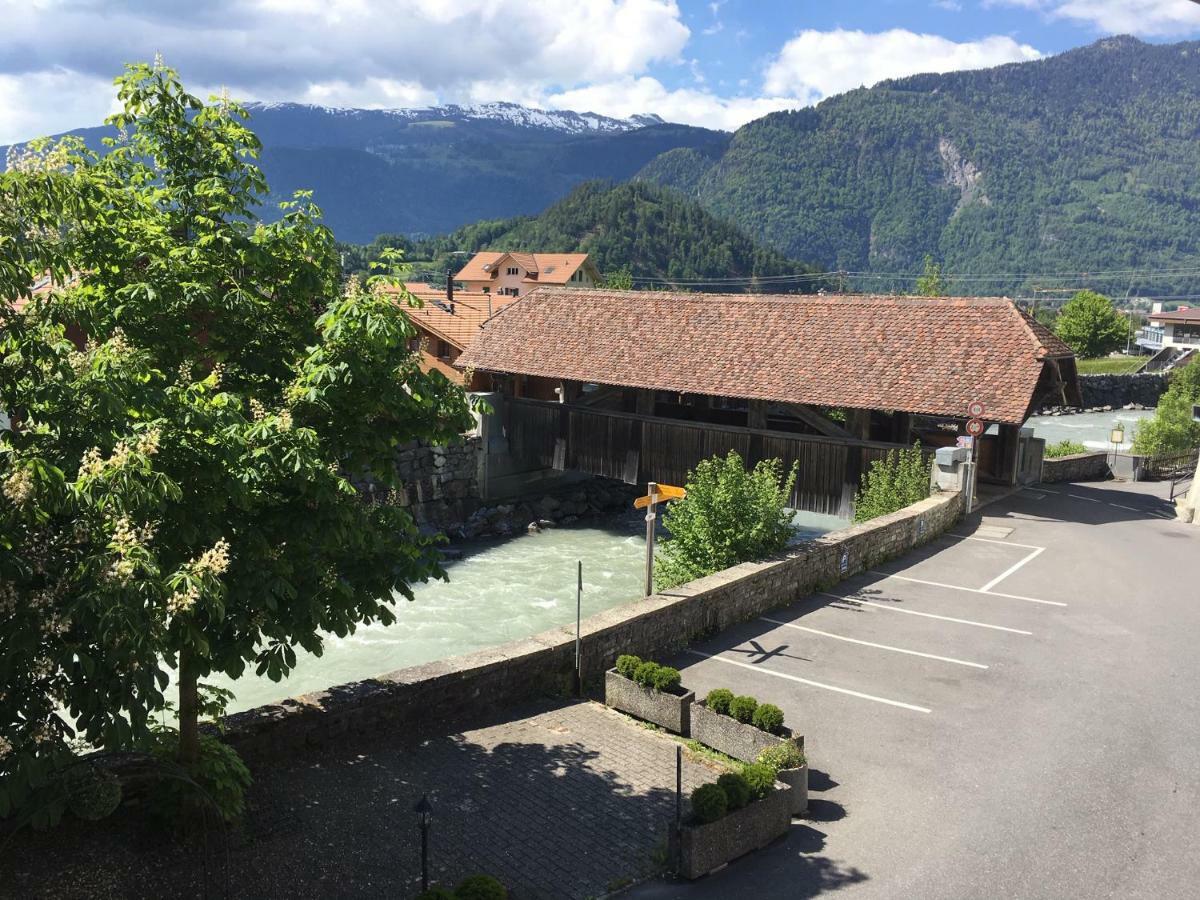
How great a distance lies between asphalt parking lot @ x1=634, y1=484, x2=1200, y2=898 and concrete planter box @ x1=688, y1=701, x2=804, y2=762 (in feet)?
1.97

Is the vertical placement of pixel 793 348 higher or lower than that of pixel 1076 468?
higher

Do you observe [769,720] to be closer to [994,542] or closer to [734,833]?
[734,833]

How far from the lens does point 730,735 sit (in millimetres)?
8844

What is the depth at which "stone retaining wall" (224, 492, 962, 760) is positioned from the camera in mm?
8398

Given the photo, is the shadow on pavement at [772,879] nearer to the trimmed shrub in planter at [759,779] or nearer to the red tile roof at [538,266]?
the trimmed shrub in planter at [759,779]

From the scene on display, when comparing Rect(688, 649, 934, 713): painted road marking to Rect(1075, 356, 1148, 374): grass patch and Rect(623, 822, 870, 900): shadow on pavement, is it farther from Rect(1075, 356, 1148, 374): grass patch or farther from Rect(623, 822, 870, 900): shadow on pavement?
Rect(1075, 356, 1148, 374): grass patch

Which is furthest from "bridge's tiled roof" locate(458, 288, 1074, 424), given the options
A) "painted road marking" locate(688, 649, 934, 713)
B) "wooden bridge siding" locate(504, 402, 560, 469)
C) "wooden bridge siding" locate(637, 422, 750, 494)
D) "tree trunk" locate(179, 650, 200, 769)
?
"tree trunk" locate(179, 650, 200, 769)

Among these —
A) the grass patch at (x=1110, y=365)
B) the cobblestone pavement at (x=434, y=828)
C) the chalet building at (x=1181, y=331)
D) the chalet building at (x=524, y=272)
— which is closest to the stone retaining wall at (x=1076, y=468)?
the cobblestone pavement at (x=434, y=828)

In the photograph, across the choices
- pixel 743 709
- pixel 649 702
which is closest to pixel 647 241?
pixel 649 702

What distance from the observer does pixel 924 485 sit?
19.7 meters

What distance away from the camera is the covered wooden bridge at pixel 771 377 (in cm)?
2023

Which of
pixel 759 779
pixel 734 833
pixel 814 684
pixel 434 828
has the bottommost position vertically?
pixel 814 684

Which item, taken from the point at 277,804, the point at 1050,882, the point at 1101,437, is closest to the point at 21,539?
the point at 277,804

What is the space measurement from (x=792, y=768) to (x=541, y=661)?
314 cm
